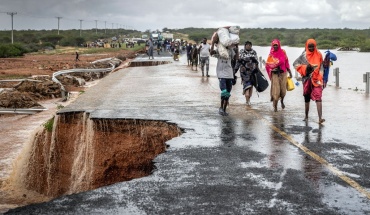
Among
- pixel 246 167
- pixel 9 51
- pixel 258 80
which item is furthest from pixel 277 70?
pixel 9 51

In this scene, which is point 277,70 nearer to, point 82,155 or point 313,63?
point 313,63

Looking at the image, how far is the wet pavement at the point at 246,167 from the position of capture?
5176 mm

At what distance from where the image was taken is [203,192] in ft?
18.5

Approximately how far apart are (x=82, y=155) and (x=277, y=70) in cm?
500

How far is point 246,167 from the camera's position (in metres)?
6.77

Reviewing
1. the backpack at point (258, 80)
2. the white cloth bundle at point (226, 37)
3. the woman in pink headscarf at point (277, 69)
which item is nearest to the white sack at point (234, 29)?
the white cloth bundle at point (226, 37)

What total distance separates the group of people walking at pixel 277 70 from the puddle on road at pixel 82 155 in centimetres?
187

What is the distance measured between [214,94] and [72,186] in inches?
271

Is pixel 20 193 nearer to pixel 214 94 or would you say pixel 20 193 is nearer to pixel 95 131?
pixel 95 131

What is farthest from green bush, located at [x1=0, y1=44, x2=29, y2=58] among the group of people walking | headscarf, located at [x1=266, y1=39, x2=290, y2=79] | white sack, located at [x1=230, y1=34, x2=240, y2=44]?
white sack, located at [x1=230, y1=34, x2=240, y2=44]

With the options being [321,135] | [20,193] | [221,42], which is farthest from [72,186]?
[321,135]

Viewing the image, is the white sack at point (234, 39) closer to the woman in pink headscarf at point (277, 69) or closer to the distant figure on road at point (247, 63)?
the woman in pink headscarf at point (277, 69)

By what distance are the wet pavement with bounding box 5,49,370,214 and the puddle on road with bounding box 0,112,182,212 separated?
0.42 metres

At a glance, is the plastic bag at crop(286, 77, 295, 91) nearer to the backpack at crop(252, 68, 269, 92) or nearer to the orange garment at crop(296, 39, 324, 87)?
the backpack at crop(252, 68, 269, 92)
